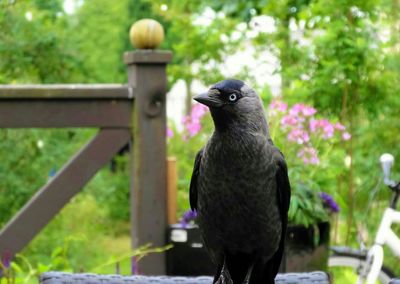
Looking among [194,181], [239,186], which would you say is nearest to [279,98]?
[194,181]

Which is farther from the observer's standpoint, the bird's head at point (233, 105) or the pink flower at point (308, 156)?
the pink flower at point (308, 156)

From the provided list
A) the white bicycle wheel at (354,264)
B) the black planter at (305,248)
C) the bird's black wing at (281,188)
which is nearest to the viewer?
the bird's black wing at (281,188)

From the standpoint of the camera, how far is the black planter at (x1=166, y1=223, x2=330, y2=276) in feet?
12.1

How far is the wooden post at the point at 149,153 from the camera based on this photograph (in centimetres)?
375

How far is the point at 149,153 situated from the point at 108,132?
0.25 m

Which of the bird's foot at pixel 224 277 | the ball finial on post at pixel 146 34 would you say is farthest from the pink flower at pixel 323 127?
the bird's foot at pixel 224 277

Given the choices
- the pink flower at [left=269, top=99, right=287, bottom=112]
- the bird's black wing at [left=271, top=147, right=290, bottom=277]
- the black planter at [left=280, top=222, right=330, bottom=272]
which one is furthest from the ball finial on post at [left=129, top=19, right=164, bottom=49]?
the bird's black wing at [left=271, top=147, right=290, bottom=277]

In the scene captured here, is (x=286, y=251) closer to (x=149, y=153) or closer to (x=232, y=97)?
(x=149, y=153)

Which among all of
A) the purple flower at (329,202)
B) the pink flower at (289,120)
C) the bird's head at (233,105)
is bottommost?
the purple flower at (329,202)

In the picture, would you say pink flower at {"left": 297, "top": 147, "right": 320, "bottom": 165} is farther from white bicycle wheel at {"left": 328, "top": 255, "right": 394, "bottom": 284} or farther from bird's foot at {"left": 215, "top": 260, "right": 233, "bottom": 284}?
bird's foot at {"left": 215, "top": 260, "right": 233, "bottom": 284}

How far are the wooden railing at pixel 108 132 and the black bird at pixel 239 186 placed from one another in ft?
6.59

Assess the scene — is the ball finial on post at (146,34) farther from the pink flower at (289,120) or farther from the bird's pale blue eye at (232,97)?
the bird's pale blue eye at (232,97)

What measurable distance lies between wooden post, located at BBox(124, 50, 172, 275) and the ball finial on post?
0.06 meters

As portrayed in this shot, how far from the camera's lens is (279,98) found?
4340 mm
